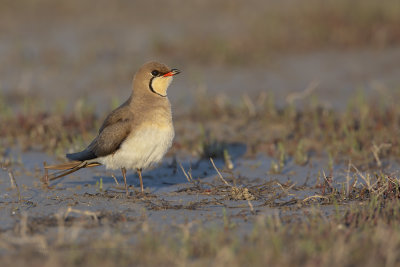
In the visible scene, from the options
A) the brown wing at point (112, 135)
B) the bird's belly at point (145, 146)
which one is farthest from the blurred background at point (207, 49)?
the bird's belly at point (145, 146)

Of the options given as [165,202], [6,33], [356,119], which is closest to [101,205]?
[165,202]

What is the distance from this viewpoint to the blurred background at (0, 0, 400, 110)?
29.3 feet

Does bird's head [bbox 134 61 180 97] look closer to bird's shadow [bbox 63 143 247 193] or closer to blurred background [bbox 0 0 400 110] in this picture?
bird's shadow [bbox 63 143 247 193]

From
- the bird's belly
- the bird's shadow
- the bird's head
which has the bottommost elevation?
the bird's shadow

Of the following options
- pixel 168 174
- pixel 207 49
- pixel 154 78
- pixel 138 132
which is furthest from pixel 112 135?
pixel 207 49

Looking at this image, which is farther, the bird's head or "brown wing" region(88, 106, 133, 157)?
the bird's head

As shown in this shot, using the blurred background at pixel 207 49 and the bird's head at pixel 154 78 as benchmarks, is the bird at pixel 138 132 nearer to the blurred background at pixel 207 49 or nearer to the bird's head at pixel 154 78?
the bird's head at pixel 154 78

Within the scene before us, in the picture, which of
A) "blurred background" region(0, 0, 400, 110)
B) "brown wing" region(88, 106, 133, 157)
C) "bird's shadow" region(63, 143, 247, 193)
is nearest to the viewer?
"brown wing" region(88, 106, 133, 157)

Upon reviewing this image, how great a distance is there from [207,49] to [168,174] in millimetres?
4507

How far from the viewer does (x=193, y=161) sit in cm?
628

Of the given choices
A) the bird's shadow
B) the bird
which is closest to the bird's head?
the bird

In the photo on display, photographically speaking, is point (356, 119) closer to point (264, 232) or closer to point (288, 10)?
point (264, 232)

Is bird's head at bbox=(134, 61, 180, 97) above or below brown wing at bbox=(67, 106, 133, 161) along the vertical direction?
above

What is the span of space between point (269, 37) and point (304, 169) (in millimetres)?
4813
